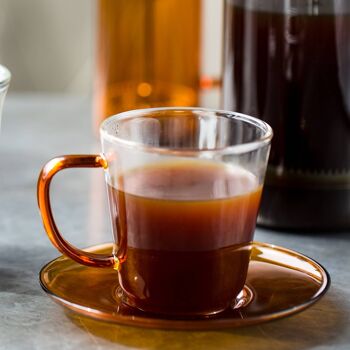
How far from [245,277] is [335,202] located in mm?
174

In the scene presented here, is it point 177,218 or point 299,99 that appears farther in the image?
point 299,99

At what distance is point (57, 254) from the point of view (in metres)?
0.75

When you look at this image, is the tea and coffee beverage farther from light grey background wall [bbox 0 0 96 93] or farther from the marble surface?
light grey background wall [bbox 0 0 96 93]

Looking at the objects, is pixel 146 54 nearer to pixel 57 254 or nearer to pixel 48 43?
pixel 57 254

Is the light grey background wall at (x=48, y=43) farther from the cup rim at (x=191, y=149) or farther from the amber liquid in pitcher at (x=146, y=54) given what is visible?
the cup rim at (x=191, y=149)

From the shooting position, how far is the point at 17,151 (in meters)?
1.03

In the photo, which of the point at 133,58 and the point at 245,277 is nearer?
the point at 245,277

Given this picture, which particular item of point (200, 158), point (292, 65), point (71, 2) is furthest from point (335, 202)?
point (71, 2)

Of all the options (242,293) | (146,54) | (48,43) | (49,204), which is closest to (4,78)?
(49,204)

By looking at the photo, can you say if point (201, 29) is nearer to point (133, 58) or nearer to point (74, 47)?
point (133, 58)

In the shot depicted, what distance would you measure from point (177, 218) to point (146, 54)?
1.63 feet

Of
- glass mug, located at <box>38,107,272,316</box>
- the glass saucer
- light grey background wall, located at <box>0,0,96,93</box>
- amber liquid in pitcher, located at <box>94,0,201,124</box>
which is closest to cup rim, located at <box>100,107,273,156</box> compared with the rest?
glass mug, located at <box>38,107,272,316</box>

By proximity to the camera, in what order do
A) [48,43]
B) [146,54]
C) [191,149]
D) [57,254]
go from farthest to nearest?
[48,43] < [146,54] < [57,254] < [191,149]

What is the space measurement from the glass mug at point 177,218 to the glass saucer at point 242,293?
15mm
